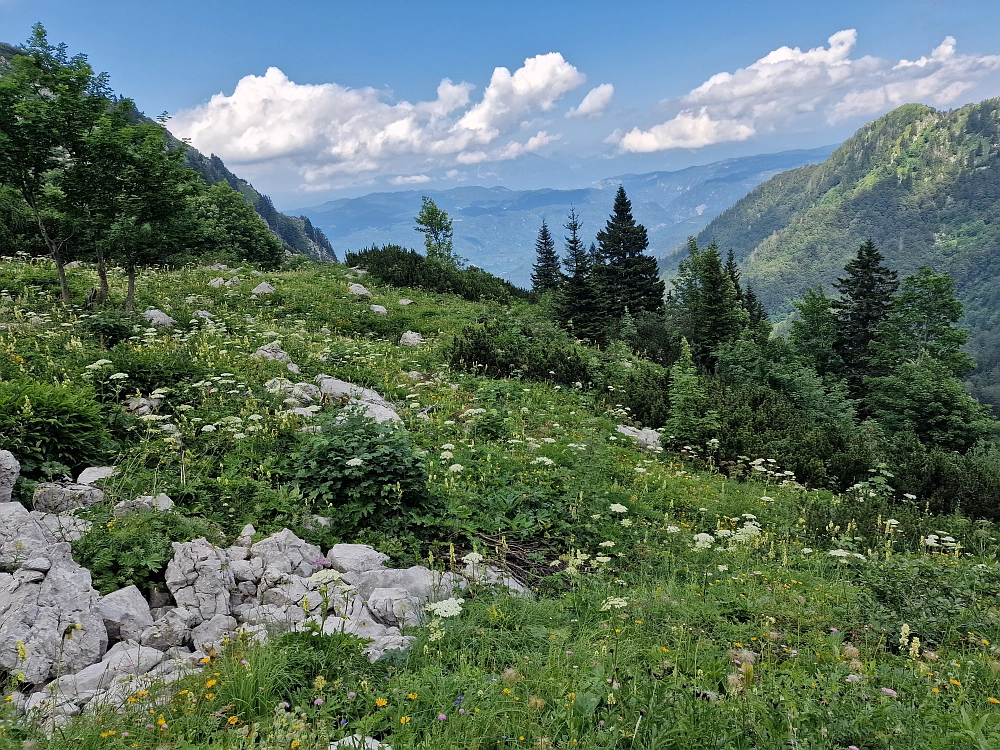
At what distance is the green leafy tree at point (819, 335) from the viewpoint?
38625mm

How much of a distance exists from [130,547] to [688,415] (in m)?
10.4

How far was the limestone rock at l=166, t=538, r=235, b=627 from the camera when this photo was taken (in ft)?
14.0

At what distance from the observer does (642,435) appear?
1196 cm

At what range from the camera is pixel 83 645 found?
3604mm

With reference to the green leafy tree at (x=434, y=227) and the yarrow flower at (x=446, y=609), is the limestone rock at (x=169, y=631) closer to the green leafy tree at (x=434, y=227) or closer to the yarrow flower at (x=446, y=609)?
the yarrow flower at (x=446, y=609)

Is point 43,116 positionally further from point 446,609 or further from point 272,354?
point 446,609

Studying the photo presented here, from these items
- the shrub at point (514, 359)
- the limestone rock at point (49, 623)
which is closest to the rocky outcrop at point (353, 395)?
the shrub at point (514, 359)

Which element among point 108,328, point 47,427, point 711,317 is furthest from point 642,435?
point 711,317

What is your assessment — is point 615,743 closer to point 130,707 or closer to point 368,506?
point 130,707

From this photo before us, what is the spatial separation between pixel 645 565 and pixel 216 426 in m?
6.27

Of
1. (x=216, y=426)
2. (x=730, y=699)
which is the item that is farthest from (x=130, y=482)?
(x=730, y=699)

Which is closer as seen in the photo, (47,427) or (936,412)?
(47,427)

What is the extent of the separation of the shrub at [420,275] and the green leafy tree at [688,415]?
16.0 m

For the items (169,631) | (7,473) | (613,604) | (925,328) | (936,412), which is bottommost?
(936,412)
